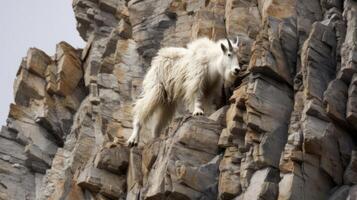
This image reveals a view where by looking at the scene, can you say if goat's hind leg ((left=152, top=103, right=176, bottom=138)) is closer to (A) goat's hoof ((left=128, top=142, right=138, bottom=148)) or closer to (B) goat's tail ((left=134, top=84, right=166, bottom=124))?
(B) goat's tail ((left=134, top=84, right=166, bottom=124))

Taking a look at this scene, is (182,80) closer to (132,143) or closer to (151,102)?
(151,102)

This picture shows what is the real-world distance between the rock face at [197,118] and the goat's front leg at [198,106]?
716mm

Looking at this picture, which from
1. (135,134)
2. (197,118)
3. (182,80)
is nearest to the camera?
(197,118)

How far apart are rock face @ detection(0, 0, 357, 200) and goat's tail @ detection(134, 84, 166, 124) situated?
552mm

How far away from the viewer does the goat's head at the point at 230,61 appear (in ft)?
80.5

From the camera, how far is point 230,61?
24906mm

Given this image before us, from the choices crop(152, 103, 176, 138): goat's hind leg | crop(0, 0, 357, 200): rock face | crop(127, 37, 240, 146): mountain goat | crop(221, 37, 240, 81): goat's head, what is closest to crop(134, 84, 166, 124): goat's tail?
crop(127, 37, 240, 146): mountain goat

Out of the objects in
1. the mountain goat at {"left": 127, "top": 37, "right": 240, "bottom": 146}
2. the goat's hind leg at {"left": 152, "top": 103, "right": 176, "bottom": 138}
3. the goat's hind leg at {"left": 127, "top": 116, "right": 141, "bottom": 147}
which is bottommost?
the goat's hind leg at {"left": 127, "top": 116, "right": 141, "bottom": 147}

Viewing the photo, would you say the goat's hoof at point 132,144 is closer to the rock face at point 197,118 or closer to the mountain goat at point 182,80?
the mountain goat at point 182,80

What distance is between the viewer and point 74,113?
3253 cm

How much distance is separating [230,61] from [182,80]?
5.24 ft

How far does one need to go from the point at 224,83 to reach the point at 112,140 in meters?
3.57

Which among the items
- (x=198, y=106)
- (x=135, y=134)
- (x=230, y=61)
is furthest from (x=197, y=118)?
(x=135, y=134)

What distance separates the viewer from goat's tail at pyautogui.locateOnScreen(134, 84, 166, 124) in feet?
85.6
